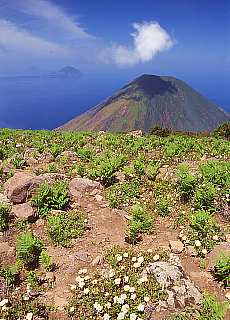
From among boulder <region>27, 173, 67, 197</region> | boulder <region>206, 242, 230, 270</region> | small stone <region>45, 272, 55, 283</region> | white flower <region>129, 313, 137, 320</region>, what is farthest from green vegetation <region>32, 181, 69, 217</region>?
white flower <region>129, 313, 137, 320</region>

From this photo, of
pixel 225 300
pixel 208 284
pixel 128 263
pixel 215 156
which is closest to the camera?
pixel 225 300

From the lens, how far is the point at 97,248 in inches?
325

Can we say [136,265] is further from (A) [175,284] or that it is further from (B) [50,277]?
(B) [50,277]

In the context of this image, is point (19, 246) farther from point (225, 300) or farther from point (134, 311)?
point (225, 300)

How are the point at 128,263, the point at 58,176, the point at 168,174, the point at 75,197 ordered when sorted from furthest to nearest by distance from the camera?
the point at 168,174 < the point at 58,176 < the point at 75,197 < the point at 128,263

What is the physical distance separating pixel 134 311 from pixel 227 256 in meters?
2.10

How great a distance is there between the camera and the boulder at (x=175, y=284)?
244 inches

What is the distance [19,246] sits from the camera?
777 centimetres

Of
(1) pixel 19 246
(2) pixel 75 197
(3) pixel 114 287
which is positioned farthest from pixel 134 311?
(2) pixel 75 197

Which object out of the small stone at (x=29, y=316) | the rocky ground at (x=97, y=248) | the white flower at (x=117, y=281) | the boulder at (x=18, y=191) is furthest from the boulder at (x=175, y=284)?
the boulder at (x=18, y=191)

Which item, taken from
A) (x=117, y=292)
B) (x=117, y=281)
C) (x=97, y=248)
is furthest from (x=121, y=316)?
(x=97, y=248)

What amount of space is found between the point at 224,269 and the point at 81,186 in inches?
209

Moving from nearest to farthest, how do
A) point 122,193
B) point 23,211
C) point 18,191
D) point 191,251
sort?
point 191,251
point 23,211
point 18,191
point 122,193

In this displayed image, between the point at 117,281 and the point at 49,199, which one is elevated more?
Result: the point at 49,199
